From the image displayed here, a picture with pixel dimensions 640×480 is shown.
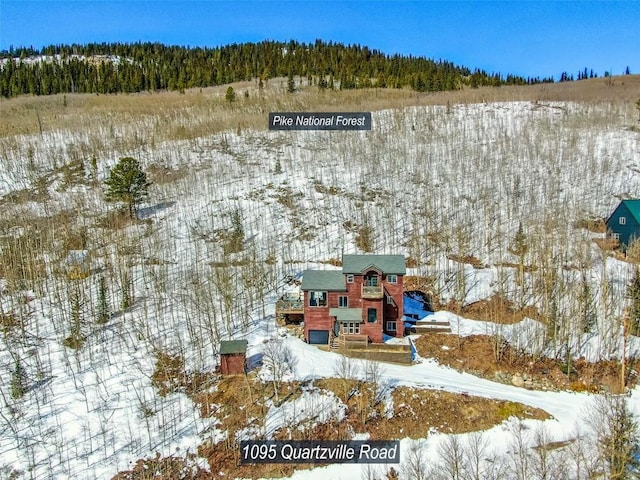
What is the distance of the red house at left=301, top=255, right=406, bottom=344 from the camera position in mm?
28342

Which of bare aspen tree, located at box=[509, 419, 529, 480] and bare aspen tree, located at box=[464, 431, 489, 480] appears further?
bare aspen tree, located at box=[464, 431, 489, 480]

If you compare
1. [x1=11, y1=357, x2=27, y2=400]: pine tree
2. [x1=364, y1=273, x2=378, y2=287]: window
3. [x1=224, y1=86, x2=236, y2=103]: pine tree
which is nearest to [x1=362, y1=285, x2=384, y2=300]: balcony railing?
[x1=364, y1=273, x2=378, y2=287]: window

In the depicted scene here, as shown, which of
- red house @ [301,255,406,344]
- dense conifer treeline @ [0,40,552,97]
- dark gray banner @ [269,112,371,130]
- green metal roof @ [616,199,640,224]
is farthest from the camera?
dense conifer treeline @ [0,40,552,97]

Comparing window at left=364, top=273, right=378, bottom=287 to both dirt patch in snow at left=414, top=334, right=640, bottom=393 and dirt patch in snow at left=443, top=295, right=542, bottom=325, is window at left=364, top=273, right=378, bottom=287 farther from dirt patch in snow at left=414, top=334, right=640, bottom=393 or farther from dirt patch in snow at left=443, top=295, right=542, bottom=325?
dirt patch in snow at left=443, top=295, right=542, bottom=325

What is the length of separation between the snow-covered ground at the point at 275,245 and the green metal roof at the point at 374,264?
6.05 metres

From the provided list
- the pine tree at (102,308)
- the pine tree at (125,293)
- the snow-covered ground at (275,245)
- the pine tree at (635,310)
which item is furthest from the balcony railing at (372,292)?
the pine tree at (102,308)

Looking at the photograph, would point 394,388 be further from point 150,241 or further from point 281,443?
point 150,241

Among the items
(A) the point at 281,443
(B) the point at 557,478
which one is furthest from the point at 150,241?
(B) the point at 557,478

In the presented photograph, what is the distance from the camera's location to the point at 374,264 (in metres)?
28.6

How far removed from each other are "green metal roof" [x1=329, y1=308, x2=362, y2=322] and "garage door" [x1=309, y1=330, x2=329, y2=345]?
151 centimetres

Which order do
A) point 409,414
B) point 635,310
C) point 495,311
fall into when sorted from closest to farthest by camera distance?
point 409,414
point 635,310
point 495,311

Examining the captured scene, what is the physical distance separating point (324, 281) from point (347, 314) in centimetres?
275

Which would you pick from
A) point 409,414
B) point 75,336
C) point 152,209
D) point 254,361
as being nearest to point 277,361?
point 254,361

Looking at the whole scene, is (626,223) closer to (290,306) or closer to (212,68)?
(290,306)
